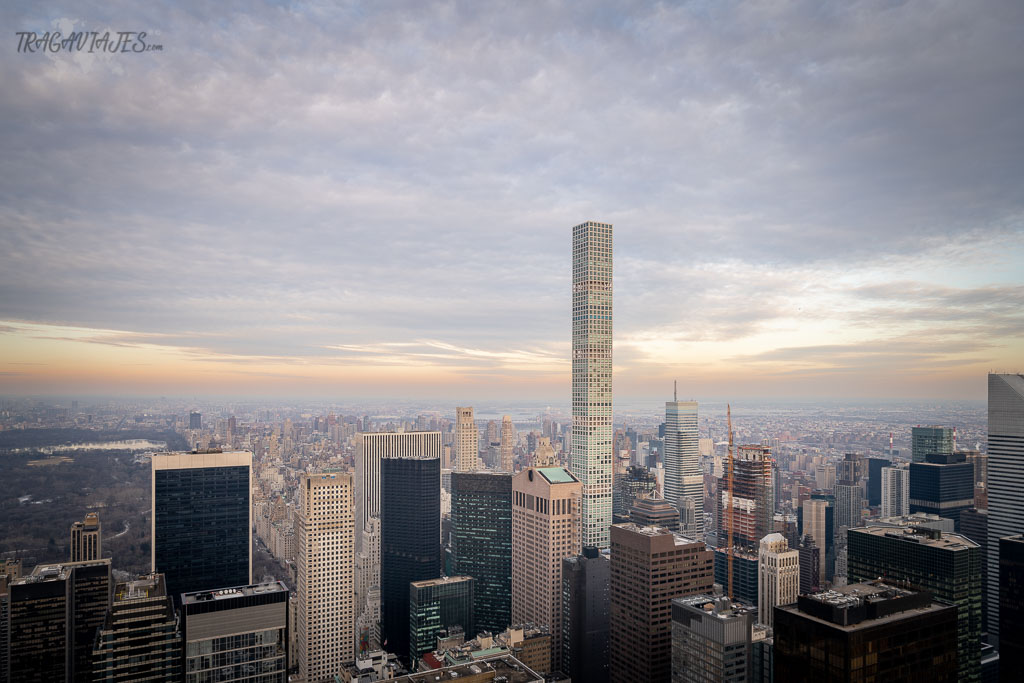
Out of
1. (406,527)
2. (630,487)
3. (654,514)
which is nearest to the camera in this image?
(406,527)

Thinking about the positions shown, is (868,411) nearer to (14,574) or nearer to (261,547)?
(14,574)

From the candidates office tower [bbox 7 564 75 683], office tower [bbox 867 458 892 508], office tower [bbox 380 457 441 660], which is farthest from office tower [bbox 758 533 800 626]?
office tower [bbox 7 564 75 683]

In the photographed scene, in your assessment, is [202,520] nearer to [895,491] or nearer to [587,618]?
[587,618]

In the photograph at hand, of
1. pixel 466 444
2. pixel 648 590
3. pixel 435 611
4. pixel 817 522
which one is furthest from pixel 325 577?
pixel 817 522

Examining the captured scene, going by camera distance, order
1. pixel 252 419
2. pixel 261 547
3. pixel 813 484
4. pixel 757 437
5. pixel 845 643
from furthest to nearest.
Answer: pixel 813 484, pixel 261 547, pixel 757 437, pixel 252 419, pixel 845 643

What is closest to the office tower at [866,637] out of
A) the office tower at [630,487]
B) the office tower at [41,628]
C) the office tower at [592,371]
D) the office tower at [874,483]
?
the office tower at [592,371]

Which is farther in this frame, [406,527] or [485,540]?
[406,527]

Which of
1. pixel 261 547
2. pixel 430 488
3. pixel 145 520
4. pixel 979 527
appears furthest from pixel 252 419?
pixel 979 527
